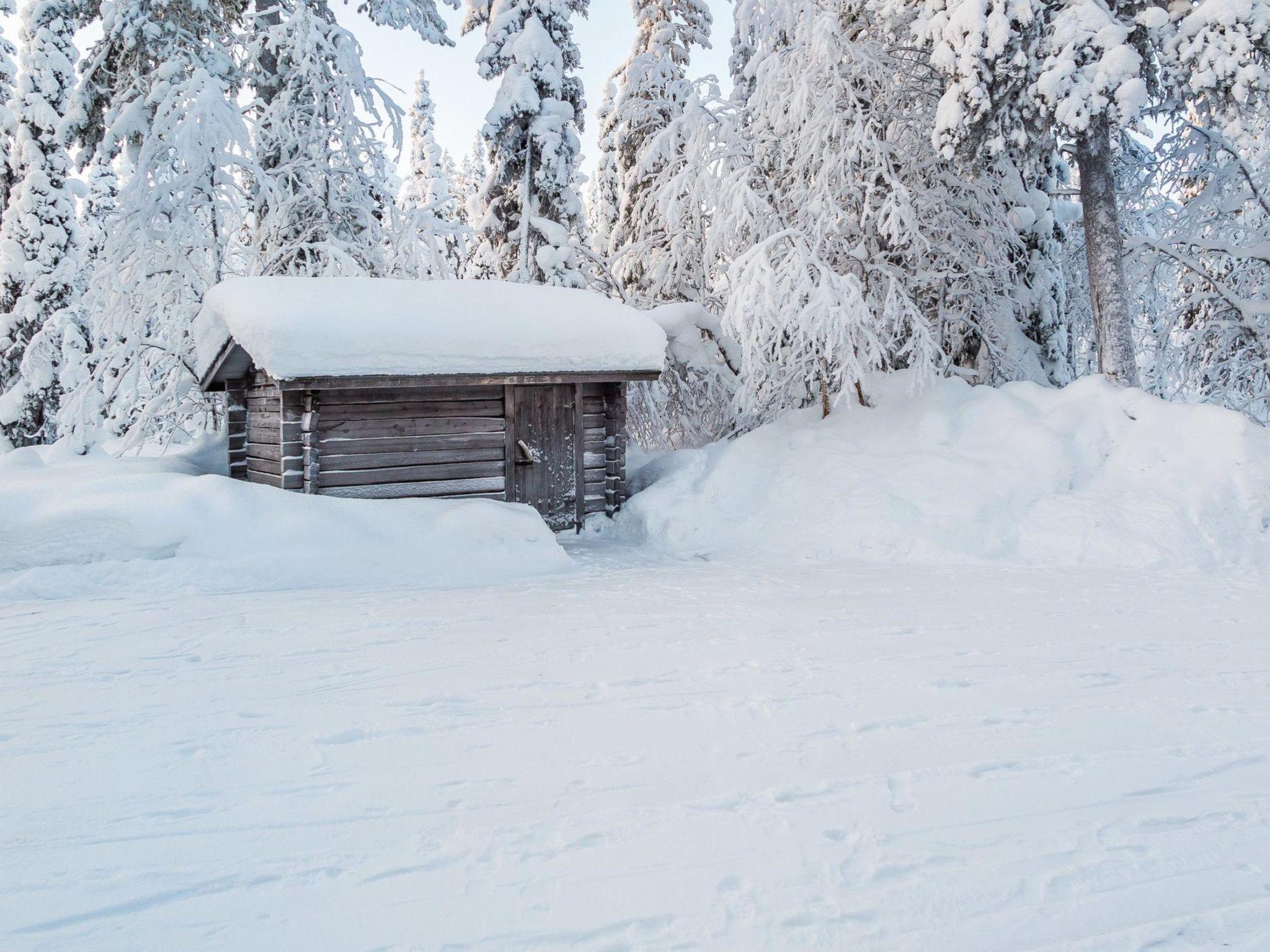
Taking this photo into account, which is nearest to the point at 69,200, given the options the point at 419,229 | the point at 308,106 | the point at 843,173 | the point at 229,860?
the point at 308,106

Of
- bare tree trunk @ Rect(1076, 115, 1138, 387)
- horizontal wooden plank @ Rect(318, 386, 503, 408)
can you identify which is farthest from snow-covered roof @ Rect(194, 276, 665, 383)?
bare tree trunk @ Rect(1076, 115, 1138, 387)

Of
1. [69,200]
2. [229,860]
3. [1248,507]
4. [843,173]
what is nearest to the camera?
[229,860]

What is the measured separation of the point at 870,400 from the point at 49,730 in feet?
37.8

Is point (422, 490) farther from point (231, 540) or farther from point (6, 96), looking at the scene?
point (6, 96)

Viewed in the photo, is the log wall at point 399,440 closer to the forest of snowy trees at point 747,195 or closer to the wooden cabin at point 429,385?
the wooden cabin at point 429,385

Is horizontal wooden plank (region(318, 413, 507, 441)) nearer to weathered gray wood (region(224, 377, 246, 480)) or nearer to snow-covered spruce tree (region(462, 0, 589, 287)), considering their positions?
weathered gray wood (region(224, 377, 246, 480))

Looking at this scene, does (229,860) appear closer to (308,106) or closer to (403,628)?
(403,628)

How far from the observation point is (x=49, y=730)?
170 inches

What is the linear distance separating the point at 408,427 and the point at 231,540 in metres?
3.31

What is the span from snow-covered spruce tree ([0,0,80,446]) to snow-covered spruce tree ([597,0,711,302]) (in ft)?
38.2

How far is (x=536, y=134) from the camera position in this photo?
53.7 ft

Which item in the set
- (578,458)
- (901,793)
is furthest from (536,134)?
(901,793)

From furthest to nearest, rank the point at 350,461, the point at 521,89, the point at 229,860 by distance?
the point at 521,89 < the point at 350,461 < the point at 229,860

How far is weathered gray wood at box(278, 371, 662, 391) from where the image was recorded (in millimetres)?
9898
